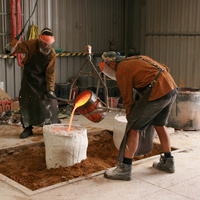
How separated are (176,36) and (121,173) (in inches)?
256

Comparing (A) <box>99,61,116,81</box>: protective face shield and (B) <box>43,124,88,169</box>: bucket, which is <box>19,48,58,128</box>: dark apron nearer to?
(B) <box>43,124,88,169</box>: bucket

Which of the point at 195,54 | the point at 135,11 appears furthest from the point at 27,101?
the point at 135,11

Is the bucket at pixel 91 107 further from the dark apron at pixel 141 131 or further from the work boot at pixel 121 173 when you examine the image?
Result: the work boot at pixel 121 173

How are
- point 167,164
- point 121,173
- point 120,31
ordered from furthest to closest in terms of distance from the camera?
point 120,31 → point 167,164 → point 121,173

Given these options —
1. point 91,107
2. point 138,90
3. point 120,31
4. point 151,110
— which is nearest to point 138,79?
point 138,90

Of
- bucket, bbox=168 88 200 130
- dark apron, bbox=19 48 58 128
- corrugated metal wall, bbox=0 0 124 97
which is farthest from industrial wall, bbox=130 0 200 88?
dark apron, bbox=19 48 58 128

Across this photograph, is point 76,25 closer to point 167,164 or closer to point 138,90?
point 138,90

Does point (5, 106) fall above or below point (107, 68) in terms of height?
below

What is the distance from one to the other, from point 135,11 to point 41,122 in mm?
6671

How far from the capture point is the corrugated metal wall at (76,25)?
960 cm

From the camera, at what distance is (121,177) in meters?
4.14

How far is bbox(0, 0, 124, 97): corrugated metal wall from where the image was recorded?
9600 millimetres

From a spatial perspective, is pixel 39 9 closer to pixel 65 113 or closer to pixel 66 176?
pixel 65 113

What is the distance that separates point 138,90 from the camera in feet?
13.7
